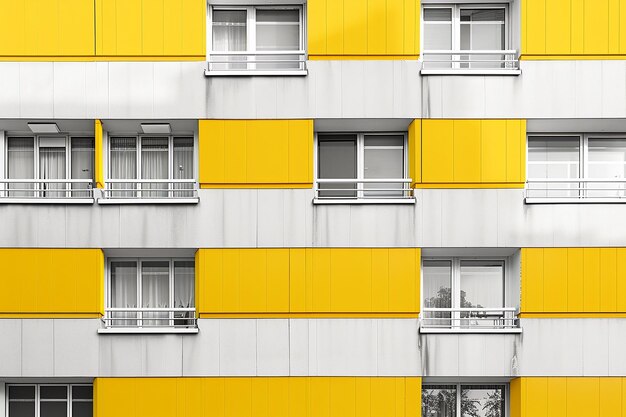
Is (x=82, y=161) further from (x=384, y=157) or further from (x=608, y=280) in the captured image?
(x=608, y=280)

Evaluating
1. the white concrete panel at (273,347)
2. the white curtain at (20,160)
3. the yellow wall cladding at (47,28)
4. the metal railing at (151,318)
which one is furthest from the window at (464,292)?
the white curtain at (20,160)

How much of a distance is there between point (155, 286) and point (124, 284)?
2.06 ft

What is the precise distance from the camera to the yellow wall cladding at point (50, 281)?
13.9 m

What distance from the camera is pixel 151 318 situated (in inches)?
566

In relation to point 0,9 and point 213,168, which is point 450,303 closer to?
point 213,168

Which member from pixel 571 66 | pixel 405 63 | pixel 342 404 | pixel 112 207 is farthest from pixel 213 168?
pixel 571 66

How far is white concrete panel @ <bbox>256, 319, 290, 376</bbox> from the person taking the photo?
13.9 m

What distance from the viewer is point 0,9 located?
1430cm

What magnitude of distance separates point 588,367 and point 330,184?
6.12 meters

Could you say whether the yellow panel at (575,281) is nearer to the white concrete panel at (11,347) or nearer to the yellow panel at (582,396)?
the yellow panel at (582,396)

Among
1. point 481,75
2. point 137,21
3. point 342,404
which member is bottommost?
point 342,404

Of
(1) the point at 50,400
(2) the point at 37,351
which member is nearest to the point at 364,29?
(2) the point at 37,351

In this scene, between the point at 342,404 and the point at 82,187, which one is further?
the point at 82,187

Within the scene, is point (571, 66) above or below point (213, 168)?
above
